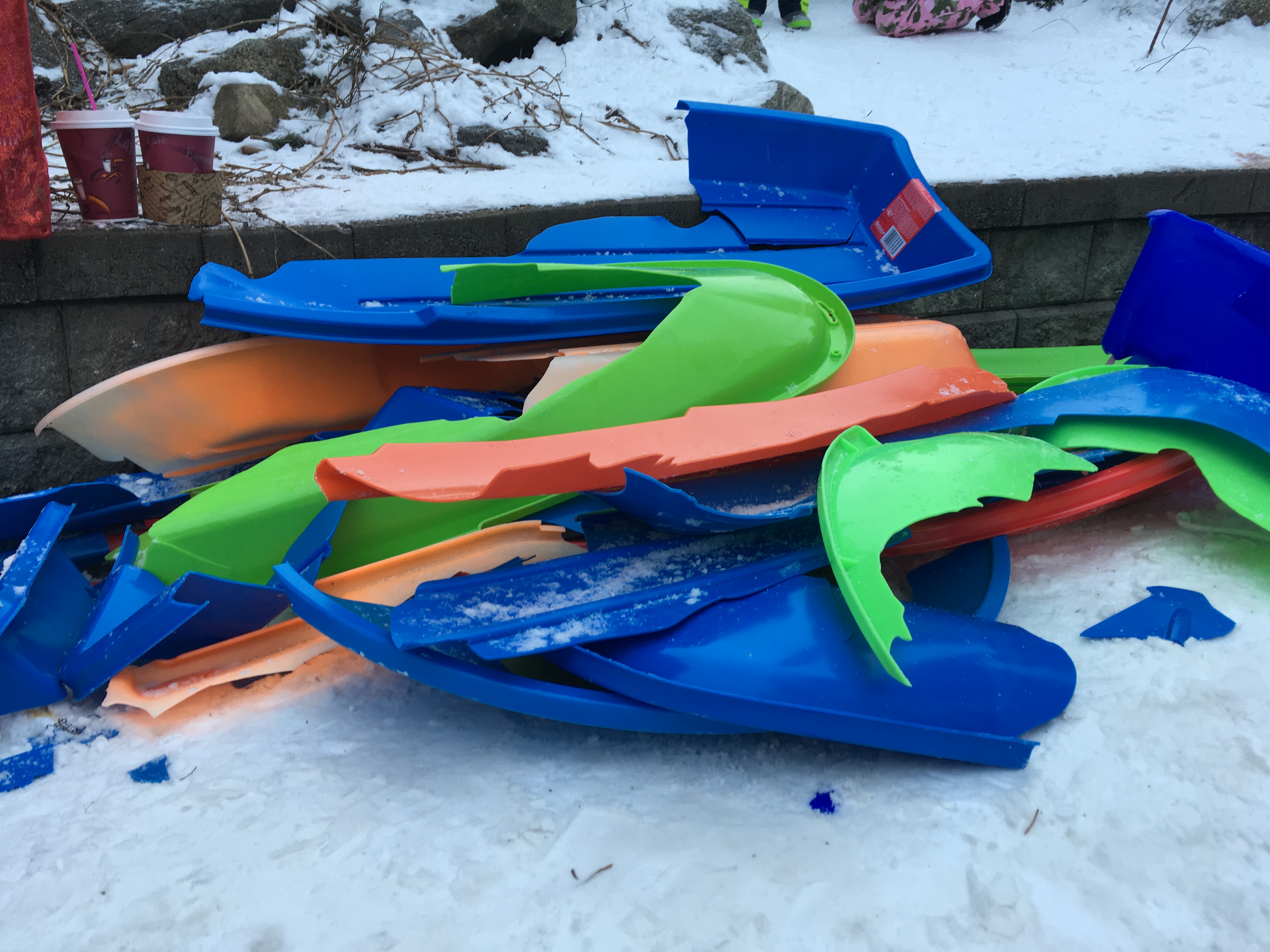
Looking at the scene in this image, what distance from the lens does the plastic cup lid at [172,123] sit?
7.02 feet

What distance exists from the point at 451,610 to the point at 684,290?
1136 mm

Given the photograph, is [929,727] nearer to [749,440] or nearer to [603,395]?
[749,440]

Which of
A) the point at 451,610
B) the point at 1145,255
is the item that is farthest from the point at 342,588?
the point at 1145,255

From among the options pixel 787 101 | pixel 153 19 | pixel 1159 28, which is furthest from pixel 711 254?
pixel 1159 28

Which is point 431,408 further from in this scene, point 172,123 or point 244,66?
point 244,66

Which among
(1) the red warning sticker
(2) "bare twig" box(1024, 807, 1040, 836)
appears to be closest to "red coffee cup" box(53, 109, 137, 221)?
(1) the red warning sticker

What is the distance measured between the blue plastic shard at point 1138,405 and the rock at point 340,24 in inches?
126

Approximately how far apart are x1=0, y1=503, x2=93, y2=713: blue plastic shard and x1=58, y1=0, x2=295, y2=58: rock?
282 cm

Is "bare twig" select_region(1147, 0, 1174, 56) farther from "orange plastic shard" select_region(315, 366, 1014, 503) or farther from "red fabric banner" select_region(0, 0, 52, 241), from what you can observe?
"red fabric banner" select_region(0, 0, 52, 241)

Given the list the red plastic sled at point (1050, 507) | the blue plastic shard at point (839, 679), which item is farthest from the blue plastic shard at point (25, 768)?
the red plastic sled at point (1050, 507)

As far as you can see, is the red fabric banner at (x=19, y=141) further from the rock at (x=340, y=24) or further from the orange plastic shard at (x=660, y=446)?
the rock at (x=340, y=24)

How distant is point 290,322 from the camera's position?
2.03 meters

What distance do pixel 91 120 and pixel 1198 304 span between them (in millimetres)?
2718

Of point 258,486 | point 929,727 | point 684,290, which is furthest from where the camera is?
point 684,290
